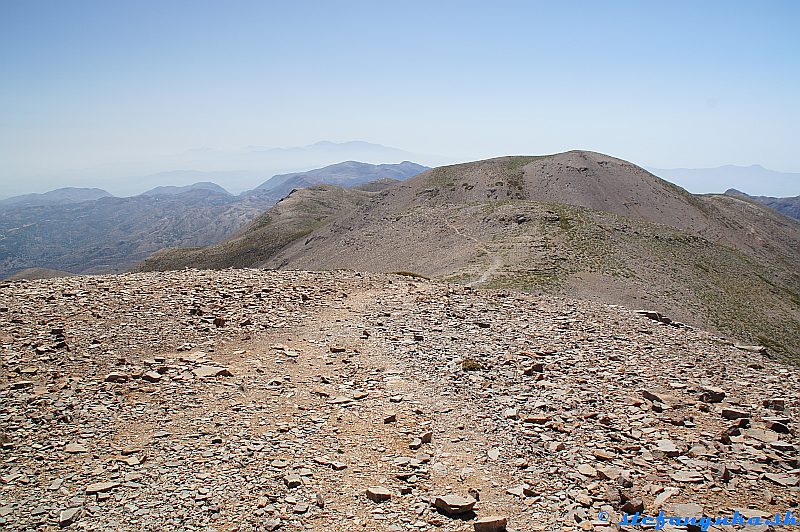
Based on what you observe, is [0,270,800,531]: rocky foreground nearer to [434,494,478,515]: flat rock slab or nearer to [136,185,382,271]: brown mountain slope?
[434,494,478,515]: flat rock slab

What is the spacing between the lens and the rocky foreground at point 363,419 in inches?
299

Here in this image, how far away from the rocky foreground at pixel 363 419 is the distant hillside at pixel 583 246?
51.0ft

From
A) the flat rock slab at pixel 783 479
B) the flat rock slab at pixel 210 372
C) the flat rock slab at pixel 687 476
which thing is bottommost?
the flat rock slab at pixel 687 476

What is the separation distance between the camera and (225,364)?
1279 cm

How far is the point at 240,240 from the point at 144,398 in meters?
117

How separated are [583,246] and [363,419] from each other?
33.8 meters

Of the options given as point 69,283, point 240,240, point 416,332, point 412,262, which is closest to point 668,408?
point 416,332

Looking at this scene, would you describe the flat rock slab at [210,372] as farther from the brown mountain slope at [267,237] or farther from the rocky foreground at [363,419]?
the brown mountain slope at [267,237]

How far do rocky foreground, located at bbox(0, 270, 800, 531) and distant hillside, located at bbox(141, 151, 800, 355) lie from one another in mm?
15558

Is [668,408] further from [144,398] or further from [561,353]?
[144,398]

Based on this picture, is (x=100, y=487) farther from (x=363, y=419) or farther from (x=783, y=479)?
(x=783, y=479)

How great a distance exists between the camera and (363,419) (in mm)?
10383

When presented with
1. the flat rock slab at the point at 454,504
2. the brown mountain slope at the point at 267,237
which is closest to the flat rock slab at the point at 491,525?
the flat rock slab at the point at 454,504

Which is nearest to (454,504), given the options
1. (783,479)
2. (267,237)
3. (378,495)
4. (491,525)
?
(491,525)
